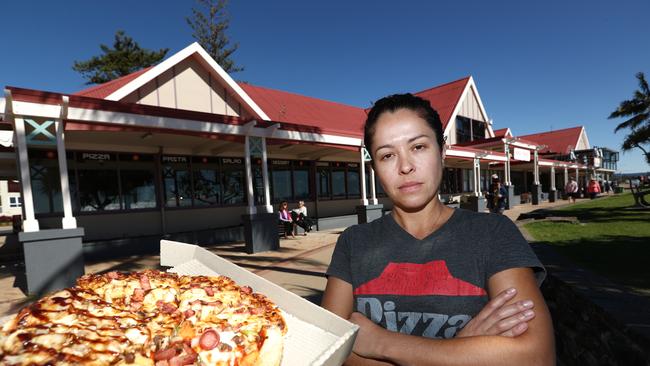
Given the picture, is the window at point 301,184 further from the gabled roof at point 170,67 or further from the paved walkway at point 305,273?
the paved walkway at point 305,273

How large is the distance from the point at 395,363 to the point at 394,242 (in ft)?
1.57

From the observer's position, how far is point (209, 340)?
2.59 feet

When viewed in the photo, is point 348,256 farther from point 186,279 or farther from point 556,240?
point 556,240

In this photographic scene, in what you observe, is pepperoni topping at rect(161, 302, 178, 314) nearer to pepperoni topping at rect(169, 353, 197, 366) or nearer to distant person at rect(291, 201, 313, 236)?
pepperoni topping at rect(169, 353, 197, 366)

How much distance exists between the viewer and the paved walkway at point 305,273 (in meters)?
3.84

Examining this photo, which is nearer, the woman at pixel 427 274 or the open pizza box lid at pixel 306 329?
the open pizza box lid at pixel 306 329

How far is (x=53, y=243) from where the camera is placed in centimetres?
600

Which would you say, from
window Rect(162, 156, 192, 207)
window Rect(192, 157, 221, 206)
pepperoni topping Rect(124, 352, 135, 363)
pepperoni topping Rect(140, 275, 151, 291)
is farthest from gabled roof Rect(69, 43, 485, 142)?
pepperoni topping Rect(124, 352, 135, 363)

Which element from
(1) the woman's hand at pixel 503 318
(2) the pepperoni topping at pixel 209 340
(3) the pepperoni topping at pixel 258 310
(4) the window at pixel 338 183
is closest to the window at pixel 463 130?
(4) the window at pixel 338 183

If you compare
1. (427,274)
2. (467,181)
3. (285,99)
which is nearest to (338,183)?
(285,99)

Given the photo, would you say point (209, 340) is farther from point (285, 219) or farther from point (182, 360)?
point (285, 219)

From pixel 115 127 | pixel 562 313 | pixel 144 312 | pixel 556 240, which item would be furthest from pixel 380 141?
pixel 556 240

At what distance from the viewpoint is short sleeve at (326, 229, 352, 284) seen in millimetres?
1495

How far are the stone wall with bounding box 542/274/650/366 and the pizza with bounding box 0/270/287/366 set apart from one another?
1.65m
